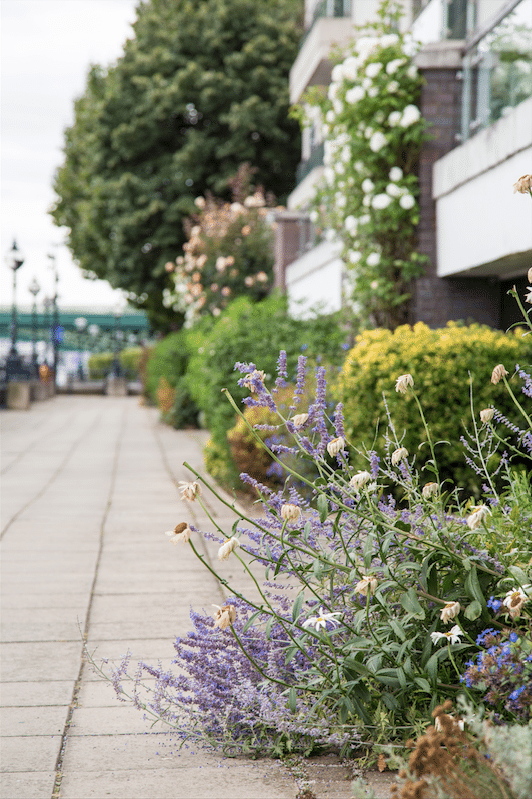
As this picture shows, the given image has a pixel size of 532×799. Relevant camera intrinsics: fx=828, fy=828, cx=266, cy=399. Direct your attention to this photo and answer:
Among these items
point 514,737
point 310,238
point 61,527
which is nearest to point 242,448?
point 61,527

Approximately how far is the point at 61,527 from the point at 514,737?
217 inches

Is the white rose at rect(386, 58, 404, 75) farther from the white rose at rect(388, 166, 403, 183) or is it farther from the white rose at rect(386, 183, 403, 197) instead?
the white rose at rect(386, 183, 403, 197)

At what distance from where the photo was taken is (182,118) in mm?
22734

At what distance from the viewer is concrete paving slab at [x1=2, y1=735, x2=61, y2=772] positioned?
8.50ft

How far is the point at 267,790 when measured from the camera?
94.7 inches

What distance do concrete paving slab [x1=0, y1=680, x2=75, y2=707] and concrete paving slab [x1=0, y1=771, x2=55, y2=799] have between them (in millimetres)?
599

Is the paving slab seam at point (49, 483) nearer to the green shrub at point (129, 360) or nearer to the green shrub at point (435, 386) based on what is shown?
the green shrub at point (435, 386)

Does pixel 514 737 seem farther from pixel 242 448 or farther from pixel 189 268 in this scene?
pixel 189 268

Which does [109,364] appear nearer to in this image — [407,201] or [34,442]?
[34,442]

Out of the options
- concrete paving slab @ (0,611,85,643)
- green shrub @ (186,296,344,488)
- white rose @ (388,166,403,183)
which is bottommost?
concrete paving slab @ (0,611,85,643)

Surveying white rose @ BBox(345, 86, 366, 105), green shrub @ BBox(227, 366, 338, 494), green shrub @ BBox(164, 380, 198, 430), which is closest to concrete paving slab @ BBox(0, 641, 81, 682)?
green shrub @ BBox(227, 366, 338, 494)

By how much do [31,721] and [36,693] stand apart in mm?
286

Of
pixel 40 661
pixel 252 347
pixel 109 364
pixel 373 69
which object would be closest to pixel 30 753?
pixel 40 661

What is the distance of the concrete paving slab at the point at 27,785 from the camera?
2395 millimetres
